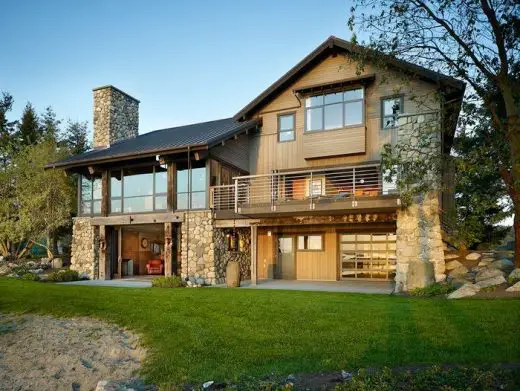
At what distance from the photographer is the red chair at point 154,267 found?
2073cm

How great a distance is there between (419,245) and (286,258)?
6.93 metres

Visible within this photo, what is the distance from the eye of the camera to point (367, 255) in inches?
671

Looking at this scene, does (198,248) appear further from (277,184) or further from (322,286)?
(322,286)

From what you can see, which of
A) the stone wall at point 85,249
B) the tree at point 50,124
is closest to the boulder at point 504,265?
the stone wall at point 85,249

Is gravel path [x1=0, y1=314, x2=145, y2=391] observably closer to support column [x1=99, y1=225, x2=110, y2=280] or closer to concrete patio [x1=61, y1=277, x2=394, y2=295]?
concrete patio [x1=61, y1=277, x2=394, y2=295]

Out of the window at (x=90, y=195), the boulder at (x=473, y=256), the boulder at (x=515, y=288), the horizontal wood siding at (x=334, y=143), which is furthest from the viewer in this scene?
the window at (x=90, y=195)

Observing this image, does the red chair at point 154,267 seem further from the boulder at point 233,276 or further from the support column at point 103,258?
the boulder at point 233,276

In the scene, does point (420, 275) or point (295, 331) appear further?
point (420, 275)

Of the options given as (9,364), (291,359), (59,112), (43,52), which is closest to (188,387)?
(291,359)

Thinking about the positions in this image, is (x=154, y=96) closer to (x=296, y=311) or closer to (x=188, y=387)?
(x=296, y=311)

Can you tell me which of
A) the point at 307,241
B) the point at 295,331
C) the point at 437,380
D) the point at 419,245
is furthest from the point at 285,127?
the point at 437,380

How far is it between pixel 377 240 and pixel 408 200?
196 inches

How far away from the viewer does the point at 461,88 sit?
45.5 feet

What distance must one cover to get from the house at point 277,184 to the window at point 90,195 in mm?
50
